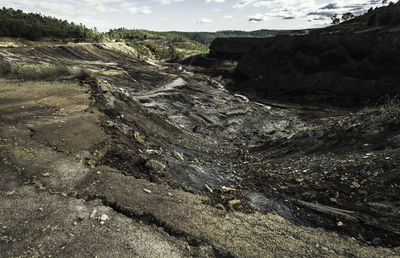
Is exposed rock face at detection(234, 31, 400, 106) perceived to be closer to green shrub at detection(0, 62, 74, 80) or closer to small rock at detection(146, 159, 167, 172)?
green shrub at detection(0, 62, 74, 80)

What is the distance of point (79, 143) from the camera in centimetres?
741

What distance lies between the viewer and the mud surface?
4.29 metres

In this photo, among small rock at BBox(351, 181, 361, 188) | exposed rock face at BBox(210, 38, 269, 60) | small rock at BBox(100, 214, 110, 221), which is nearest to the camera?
small rock at BBox(100, 214, 110, 221)

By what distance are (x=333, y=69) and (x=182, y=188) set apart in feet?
102

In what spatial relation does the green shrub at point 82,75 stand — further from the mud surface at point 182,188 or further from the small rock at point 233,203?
the small rock at point 233,203

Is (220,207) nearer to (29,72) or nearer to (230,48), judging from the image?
(29,72)

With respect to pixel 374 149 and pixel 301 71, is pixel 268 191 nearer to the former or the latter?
pixel 374 149

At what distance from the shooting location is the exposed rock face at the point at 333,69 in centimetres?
2716

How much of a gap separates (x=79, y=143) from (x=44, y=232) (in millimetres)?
3911

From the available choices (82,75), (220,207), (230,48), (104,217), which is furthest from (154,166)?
(230,48)

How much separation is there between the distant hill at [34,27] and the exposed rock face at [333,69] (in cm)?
3779

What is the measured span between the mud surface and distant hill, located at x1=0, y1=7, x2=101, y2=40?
121 feet

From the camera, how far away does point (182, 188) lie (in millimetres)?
6770

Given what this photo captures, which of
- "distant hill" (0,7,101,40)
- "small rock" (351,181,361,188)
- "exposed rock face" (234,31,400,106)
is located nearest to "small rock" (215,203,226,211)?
"small rock" (351,181,361,188)
